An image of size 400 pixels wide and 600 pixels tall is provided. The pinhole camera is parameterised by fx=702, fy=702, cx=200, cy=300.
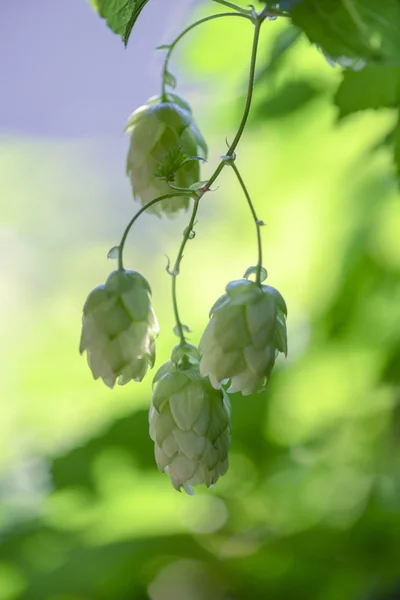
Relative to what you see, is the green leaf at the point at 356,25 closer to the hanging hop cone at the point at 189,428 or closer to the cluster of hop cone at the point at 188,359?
the cluster of hop cone at the point at 188,359

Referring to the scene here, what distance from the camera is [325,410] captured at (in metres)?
1.70

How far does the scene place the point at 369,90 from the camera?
0.80m

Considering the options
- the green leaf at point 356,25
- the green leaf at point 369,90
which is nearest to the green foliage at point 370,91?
the green leaf at point 369,90

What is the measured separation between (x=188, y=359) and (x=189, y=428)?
8 centimetres

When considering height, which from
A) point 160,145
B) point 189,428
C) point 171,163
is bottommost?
point 189,428

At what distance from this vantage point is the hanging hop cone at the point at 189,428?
680 millimetres

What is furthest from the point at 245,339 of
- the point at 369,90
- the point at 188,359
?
the point at 369,90

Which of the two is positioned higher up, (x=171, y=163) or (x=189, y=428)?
(x=171, y=163)

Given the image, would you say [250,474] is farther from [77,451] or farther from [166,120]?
[166,120]

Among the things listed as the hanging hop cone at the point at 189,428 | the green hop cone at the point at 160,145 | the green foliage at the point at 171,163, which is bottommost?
the hanging hop cone at the point at 189,428

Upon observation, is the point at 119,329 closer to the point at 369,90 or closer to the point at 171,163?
the point at 171,163

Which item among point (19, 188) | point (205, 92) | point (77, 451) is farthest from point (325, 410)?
point (19, 188)

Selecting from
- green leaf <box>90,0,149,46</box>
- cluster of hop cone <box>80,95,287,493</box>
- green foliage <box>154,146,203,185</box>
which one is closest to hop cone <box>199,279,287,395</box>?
cluster of hop cone <box>80,95,287,493</box>

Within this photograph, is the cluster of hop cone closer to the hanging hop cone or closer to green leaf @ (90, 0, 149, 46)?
the hanging hop cone
